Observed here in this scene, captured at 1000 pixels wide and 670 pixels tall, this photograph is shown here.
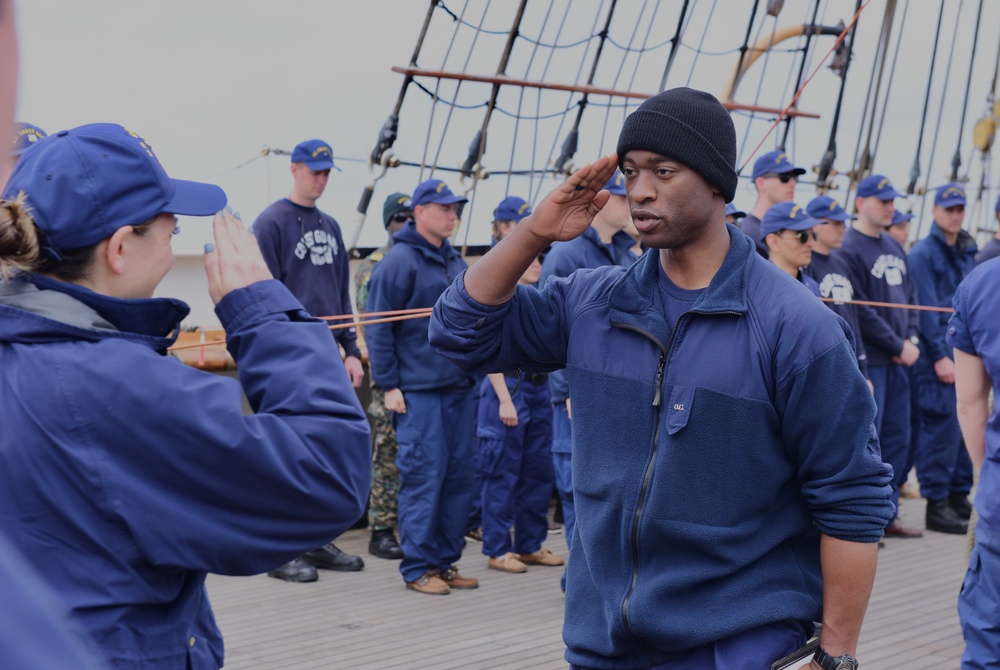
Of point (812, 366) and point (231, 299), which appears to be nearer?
point (231, 299)

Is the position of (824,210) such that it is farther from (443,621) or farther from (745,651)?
(745,651)

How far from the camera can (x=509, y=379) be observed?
22.2ft

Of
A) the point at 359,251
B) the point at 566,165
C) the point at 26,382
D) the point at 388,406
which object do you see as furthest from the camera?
the point at 566,165

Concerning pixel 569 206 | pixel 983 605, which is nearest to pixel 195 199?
pixel 569 206

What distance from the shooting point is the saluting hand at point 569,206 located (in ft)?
7.78

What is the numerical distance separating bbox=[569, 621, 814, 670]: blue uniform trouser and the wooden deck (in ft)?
8.71

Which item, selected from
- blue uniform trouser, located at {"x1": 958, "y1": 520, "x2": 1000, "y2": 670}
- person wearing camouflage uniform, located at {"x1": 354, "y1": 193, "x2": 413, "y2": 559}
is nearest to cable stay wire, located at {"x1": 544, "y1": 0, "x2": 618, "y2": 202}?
person wearing camouflage uniform, located at {"x1": 354, "y1": 193, "x2": 413, "y2": 559}

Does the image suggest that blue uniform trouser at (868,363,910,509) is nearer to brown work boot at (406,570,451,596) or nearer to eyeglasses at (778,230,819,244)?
eyeglasses at (778,230,819,244)

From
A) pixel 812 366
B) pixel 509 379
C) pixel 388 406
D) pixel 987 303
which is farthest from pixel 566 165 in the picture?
pixel 812 366

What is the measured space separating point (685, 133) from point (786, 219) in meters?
3.58

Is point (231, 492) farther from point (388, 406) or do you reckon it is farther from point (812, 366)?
point (388, 406)

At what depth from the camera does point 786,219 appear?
18.9 ft

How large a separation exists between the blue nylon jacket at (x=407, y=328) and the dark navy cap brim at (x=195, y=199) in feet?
13.4

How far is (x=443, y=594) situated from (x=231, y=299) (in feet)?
14.5
